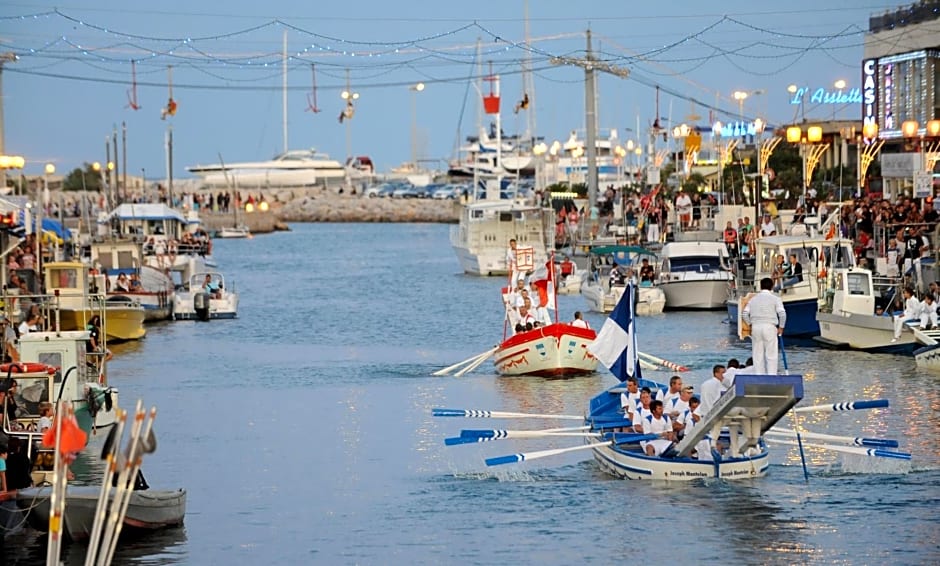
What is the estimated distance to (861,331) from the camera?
4700 centimetres

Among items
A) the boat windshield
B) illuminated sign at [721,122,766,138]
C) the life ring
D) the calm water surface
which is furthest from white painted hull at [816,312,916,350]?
illuminated sign at [721,122,766,138]

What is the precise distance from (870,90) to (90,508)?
63.7m

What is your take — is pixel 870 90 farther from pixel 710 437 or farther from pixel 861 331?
pixel 710 437

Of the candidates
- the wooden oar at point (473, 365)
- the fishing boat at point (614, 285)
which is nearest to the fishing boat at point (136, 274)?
the fishing boat at point (614, 285)

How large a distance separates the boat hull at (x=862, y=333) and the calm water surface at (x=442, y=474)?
1.56 ft

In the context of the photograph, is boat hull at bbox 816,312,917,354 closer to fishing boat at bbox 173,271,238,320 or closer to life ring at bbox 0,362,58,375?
life ring at bbox 0,362,58,375

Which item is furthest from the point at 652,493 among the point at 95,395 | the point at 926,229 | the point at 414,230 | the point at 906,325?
the point at 414,230

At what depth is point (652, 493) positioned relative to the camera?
92.0 feet

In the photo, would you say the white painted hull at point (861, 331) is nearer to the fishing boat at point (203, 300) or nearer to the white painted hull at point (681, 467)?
the white painted hull at point (681, 467)

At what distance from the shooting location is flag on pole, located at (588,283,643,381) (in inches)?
1344

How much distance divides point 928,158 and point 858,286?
50.9 ft

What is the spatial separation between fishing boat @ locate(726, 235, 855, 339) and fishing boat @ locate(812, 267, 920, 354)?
640 mm

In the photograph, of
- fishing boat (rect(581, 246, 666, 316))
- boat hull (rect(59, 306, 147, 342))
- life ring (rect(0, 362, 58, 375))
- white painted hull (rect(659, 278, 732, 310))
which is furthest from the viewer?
white painted hull (rect(659, 278, 732, 310))

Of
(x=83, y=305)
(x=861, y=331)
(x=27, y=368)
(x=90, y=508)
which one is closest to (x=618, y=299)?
(x=861, y=331)
